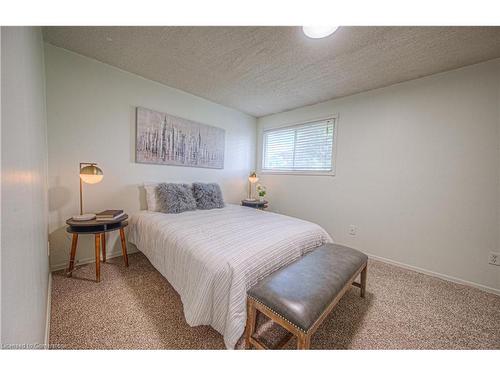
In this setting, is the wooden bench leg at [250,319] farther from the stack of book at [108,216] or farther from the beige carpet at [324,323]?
the stack of book at [108,216]

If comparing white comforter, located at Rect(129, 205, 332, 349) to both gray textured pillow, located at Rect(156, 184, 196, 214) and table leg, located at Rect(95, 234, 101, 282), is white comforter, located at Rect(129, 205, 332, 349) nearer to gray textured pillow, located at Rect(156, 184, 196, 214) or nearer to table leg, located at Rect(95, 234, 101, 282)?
gray textured pillow, located at Rect(156, 184, 196, 214)

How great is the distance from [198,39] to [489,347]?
3166mm

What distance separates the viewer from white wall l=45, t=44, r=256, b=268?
1.79m

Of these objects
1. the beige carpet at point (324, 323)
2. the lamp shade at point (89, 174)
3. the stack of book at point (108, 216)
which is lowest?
the beige carpet at point (324, 323)

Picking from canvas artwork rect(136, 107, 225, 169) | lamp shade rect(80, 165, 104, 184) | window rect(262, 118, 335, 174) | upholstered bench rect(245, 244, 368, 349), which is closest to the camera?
upholstered bench rect(245, 244, 368, 349)

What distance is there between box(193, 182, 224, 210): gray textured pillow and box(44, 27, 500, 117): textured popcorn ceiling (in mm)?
1447

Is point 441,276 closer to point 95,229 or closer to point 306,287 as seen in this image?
point 306,287

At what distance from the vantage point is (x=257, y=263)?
1.16 meters

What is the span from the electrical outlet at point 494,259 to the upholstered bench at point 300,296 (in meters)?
1.67

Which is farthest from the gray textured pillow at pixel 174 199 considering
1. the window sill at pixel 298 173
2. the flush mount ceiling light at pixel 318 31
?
the flush mount ceiling light at pixel 318 31

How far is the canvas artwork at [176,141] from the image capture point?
2.32 metres

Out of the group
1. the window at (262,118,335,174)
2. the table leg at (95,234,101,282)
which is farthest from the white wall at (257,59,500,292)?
the table leg at (95,234,101,282)

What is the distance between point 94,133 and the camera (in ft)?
6.54
